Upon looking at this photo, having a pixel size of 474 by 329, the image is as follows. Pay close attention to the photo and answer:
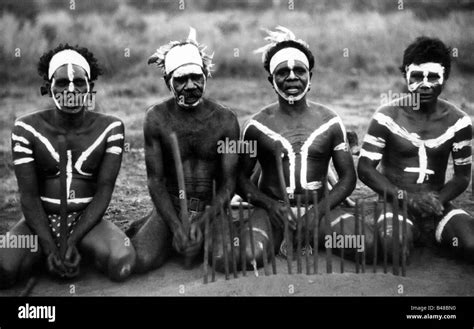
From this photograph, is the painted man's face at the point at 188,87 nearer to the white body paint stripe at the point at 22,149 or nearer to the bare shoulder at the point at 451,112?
the white body paint stripe at the point at 22,149

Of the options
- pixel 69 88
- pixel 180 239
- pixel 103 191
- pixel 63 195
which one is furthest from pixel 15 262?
pixel 69 88

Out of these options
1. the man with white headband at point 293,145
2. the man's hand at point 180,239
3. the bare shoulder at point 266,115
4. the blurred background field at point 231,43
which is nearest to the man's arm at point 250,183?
the man with white headband at point 293,145

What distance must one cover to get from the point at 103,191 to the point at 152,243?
0.59 meters

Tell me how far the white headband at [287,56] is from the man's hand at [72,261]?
2290mm

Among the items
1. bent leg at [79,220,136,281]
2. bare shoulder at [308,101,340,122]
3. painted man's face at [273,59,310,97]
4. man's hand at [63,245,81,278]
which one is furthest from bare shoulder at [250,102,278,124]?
man's hand at [63,245,81,278]

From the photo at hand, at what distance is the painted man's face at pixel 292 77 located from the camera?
7.32m

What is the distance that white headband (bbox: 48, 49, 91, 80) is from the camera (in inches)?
280

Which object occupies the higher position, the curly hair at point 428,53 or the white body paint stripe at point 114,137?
the curly hair at point 428,53

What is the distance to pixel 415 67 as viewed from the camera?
7277 mm

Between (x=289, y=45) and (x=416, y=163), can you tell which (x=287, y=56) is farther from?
(x=416, y=163)

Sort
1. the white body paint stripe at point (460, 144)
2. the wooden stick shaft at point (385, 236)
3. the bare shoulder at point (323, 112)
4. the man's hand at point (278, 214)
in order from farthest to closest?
the bare shoulder at point (323, 112) < the white body paint stripe at point (460, 144) < the man's hand at point (278, 214) < the wooden stick shaft at point (385, 236)

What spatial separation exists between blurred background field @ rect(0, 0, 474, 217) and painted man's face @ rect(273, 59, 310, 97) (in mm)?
3321
